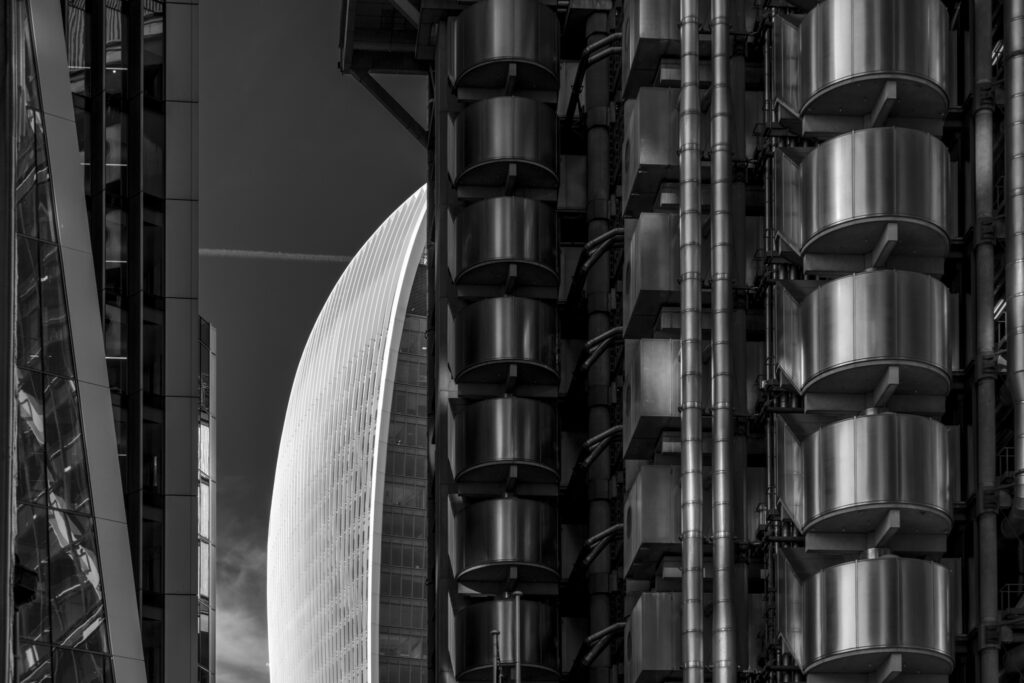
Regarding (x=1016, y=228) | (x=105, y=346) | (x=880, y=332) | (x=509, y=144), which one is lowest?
(x=880, y=332)

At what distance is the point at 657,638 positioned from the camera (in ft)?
185

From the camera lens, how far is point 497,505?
215 ft

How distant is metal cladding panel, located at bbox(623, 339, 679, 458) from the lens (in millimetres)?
58125

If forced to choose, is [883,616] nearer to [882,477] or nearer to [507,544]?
[882,477]

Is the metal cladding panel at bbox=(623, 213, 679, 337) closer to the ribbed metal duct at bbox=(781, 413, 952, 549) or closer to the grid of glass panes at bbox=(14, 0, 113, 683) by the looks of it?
the ribbed metal duct at bbox=(781, 413, 952, 549)

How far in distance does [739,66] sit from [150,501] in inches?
711

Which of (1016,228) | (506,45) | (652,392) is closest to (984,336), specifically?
(1016,228)

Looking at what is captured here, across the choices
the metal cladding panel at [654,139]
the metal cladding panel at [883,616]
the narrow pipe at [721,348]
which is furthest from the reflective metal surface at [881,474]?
the metal cladding panel at [654,139]

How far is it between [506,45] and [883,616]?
27642 mm

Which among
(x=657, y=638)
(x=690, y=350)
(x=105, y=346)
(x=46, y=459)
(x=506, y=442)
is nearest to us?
(x=46, y=459)

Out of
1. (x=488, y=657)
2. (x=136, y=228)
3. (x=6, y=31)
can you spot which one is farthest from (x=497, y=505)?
(x=6, y=31)

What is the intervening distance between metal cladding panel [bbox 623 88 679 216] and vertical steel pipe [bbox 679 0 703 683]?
2.11 m

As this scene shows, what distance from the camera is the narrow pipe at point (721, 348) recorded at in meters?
52.2

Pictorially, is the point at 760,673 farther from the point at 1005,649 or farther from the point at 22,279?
the point at 22,279
